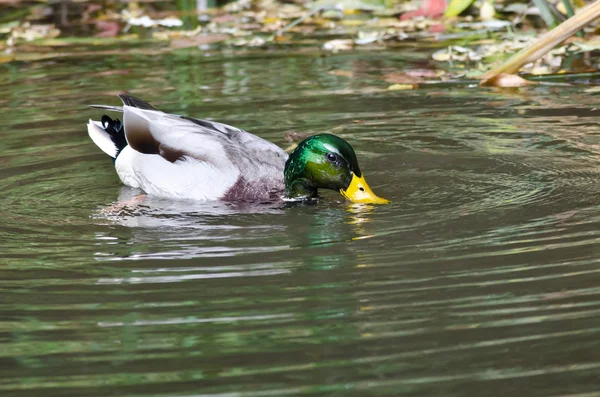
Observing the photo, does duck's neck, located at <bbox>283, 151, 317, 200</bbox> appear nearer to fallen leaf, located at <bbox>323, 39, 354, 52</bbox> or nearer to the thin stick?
the thin stick

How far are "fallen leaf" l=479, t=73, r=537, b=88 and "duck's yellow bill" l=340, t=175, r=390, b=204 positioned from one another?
2.68 m

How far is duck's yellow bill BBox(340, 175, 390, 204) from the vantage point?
575cm

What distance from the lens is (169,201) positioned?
6.25 m

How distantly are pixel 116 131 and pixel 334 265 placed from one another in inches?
108

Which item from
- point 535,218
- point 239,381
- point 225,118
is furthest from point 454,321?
point 225,118

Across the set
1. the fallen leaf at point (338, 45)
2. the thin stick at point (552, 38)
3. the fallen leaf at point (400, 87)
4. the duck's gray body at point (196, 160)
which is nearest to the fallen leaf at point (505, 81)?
the thin stick at point (552, 38)

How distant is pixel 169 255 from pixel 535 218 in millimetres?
1743

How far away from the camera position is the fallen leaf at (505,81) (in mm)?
8195

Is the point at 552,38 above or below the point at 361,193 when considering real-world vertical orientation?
above

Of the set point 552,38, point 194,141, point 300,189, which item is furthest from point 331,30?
point 300,189

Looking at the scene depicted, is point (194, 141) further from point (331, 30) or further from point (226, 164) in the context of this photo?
point (331, 30)

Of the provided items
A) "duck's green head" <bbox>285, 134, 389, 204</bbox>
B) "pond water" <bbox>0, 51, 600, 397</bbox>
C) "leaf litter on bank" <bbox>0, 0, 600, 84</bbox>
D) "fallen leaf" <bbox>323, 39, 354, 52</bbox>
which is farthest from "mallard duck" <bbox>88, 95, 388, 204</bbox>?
"fallen leaf" <bbox>323, 39, 354, 52</bbox>

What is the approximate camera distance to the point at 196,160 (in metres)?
6.18

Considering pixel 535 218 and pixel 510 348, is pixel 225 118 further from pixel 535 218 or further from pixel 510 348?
pixel 510 348
